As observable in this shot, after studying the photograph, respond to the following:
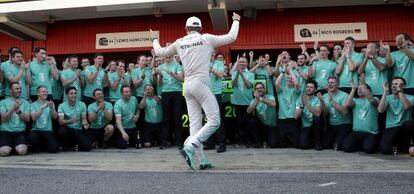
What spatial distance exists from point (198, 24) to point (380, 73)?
150 inches

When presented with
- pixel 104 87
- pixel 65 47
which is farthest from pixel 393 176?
pixel 65 47

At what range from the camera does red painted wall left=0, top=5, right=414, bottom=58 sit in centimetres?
1448

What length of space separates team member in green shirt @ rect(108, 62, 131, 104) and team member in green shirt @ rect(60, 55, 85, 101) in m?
0.69

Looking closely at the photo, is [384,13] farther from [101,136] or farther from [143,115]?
[101,136]

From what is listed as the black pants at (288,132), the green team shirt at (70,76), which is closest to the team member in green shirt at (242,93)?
the black pants at (288,132)

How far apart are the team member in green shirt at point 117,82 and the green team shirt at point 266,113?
10.0 ft

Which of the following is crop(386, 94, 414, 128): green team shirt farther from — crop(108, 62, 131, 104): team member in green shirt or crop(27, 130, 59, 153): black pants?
crop(27, 130, 59, 153): black pants

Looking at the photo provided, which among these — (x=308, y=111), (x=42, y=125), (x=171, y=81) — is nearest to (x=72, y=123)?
(x=42, y=125)

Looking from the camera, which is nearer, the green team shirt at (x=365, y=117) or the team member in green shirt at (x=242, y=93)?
the green team shirt at (x=365, y=117)

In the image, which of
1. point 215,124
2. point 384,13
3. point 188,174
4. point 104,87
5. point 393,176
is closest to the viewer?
point 393,176

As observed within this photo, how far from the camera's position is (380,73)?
7.79m

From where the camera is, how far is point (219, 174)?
17.1 feet

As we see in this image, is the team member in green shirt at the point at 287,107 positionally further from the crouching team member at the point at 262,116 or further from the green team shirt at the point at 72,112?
the green team shirt at the point at 72,112

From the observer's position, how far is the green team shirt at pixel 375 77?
7.76 m
